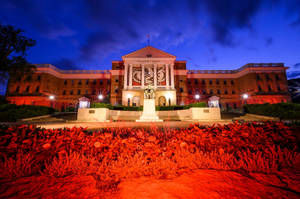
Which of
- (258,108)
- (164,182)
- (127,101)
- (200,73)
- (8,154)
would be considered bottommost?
(164,182)

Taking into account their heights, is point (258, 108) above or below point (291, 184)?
above

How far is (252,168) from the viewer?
2.53 m

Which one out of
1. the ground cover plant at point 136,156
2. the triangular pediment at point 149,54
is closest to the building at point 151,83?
the triangular pediment at point 149,54

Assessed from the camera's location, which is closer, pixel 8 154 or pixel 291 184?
pixel 291 184

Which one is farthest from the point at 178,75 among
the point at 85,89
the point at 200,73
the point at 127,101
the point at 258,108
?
the point at 85,89

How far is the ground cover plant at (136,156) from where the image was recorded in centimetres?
244

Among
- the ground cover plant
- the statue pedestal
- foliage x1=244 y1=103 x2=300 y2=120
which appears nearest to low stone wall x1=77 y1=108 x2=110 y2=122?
the statue pedestal

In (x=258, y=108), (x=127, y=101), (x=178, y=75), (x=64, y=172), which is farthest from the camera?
(x=178, y=75)

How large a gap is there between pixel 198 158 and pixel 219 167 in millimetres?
424

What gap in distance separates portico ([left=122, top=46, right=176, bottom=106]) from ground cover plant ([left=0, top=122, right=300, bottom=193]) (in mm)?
30331

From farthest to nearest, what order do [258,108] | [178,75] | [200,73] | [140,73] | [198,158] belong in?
[200,73] → [178,75] → [140,73] → [258,108] → [198,158]

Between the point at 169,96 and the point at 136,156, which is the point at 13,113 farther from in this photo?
the point at 169,96

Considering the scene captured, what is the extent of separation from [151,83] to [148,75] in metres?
4.35

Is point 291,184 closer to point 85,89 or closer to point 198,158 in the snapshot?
point 198,158
